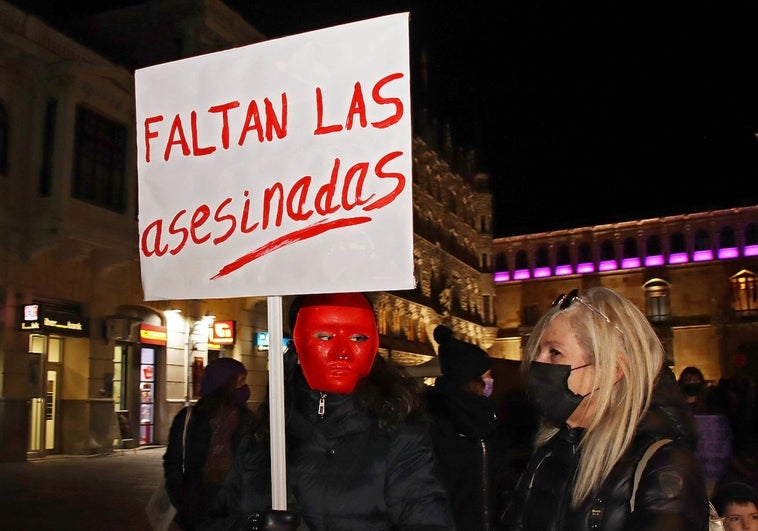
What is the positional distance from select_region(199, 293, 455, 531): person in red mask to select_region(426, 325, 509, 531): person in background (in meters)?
1.60

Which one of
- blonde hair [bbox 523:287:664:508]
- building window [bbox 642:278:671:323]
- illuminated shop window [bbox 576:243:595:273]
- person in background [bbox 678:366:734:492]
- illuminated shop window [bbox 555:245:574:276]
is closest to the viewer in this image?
blonde hair [bbox 523:287:664:508]

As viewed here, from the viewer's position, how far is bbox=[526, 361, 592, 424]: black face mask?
7.22 feet

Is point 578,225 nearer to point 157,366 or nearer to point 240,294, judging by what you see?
point 157,366

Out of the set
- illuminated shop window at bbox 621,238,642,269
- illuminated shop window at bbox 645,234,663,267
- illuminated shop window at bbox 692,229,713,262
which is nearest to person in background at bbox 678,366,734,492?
illuminated shop window at bbox 692,229,713,262

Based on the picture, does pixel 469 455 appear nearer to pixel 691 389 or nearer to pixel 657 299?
pixel 691 389

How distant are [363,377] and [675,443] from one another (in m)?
1.25

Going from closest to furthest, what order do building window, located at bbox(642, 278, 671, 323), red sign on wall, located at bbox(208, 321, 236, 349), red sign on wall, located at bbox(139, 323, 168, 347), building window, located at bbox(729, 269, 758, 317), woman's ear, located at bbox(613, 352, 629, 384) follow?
1. woman's ear, located at bbox(613, 352, 629, 384)
2. red sign on wall, located at bbox(139, 323, 168, 347)
3. red sign on wall, located at bbox(208, 321, 236, 349)
4. building window, located at bbox(729, 269, 758, 317)
5. building window, located at bbox(642, 278, 671, 323)

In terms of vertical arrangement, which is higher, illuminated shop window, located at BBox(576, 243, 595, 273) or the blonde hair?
illuminated shop window, located at BBox(576, 243, 595, 273)

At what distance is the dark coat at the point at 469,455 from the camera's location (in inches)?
177

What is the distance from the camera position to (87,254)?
1825 centimetres

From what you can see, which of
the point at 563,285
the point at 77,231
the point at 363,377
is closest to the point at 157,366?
the point at 77,231

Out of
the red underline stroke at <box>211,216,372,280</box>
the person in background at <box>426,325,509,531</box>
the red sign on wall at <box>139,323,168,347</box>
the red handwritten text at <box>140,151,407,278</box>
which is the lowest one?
the person in background at <box>426,325,509,531</box>

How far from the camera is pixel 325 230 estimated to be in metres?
2.68

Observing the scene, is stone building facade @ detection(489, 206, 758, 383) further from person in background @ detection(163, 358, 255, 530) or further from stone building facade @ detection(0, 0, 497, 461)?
person in background @ detection(163, 358, 255, 530)
